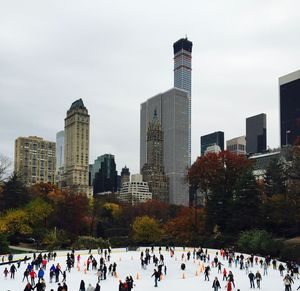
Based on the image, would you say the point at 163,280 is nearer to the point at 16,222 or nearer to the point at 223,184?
the point at 16,222

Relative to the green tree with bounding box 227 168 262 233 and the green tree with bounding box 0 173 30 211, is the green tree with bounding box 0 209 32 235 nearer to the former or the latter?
the green tree with bounding box 0 173 30 211

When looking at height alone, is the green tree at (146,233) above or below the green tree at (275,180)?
below

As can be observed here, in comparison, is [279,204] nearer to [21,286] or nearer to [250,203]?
[250,203]

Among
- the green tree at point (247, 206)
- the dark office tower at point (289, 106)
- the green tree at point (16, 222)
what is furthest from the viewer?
the dark office tower at point (289, 106)

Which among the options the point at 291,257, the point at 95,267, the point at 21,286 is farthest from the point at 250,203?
the point at 21,286

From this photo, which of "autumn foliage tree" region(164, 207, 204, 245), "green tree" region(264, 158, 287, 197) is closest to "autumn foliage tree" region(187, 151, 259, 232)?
"autumn foliage tree" region(164, 207, 204, 245)

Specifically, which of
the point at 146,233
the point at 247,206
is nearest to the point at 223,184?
the point at 247,206

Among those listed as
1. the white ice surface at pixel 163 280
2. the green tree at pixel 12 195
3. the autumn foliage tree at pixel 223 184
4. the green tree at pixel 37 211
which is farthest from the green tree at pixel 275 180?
the green tree at pixel 12 195

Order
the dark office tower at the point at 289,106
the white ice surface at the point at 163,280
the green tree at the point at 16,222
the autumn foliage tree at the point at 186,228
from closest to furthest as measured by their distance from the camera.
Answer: the white ice surface at the point at 163,280 < the green tree at the point at 16,222 < the autumn foliage tree at the point at 186,228 < the dark office tower at the point at 289,106

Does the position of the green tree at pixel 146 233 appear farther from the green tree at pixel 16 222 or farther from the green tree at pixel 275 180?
the green tree at pixel 275 180
